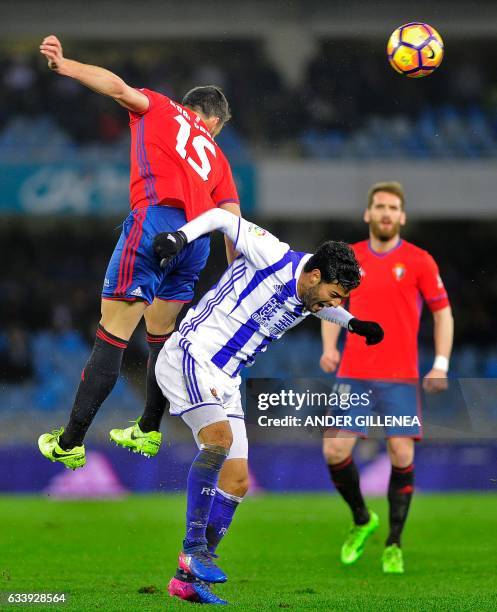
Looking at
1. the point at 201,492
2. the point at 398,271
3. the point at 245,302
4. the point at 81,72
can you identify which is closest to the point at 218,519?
the point at 201,492

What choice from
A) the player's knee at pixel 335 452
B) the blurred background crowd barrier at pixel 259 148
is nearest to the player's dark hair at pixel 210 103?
the player's knee at pixel 335 452

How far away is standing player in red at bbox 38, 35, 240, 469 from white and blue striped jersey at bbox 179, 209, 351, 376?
0.33 meters

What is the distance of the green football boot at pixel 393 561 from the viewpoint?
22.0 feet

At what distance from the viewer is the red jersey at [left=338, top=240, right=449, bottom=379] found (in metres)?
7.25

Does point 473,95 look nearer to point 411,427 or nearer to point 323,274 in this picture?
point 411,427

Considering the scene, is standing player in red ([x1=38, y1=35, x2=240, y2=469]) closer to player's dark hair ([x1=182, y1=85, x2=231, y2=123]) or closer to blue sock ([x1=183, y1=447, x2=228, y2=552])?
player's dark hair ([x1=182, y1=85, x2=231, y2=123])

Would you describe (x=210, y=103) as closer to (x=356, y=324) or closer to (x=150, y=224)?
(x=150, y=224)

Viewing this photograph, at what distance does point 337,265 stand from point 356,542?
2.66 m

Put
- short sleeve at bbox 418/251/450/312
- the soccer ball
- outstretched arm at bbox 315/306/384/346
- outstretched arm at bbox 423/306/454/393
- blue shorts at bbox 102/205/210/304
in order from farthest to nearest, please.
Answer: short sleeve at bbox 418/251/450/312 < outstretched arm at bbox 423/306/454/393 < the soccer ball < blue shorts at bbox 102/205/210/304 < outstretched arm at bbox 315/306/384/346

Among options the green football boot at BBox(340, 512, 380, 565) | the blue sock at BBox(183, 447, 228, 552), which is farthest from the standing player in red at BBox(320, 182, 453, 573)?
the blue sock at BBox(183, 447, 228, 552)

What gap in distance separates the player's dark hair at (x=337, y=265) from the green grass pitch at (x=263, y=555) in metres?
1.47

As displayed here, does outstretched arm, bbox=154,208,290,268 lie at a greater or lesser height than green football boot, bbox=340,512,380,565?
greater

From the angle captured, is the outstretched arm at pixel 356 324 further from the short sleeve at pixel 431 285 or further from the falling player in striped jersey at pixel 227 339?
the short sleeve at pixel 431 285

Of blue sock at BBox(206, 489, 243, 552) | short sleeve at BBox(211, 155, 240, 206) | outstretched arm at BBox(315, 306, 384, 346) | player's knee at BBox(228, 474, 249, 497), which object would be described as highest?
short sleeve at BBox(211, 155, 240, 206)
